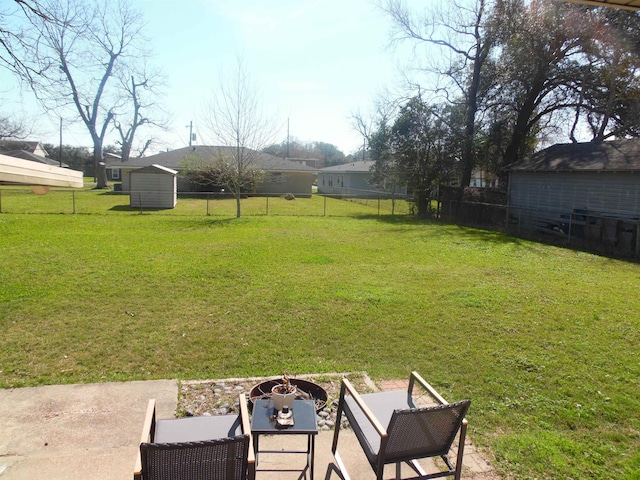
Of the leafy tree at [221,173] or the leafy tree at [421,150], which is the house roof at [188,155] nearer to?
the leafy tree at [221,173]

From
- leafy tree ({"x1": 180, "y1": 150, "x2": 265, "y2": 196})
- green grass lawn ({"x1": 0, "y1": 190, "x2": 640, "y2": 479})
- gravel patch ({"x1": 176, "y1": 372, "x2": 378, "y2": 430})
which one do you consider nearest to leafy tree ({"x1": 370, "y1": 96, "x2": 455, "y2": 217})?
leafy tree ({"x1": 180, "y1": 150, "x2": 265, "y2": 196})

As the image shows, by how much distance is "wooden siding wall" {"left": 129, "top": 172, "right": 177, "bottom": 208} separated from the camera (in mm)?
22578

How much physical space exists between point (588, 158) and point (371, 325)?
49.0 feet

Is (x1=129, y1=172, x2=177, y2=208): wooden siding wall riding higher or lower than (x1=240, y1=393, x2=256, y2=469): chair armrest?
higher

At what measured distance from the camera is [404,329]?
20.6 feet

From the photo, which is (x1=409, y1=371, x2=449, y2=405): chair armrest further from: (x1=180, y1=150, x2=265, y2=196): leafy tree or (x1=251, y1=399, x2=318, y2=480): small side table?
(x1=180, y1=150, x2=265, y2=196): leafy tree

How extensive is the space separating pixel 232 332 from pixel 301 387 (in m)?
2.39

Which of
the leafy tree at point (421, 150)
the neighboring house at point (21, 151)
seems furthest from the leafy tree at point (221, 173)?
the leafy tree at point (421, 150)

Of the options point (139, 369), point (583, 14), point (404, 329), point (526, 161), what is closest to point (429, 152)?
point (526, 161)

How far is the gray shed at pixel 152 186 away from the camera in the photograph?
22542mm

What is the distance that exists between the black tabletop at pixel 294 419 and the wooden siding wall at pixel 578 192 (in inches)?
611

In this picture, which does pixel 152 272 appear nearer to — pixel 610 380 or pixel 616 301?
pixel 610 380

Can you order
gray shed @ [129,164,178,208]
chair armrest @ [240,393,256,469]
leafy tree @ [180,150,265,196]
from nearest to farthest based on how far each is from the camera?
chair armrest @ [240,393,256,469], leafy tree @ [180,150,265,196], gray shed @ [129,164,178,208]

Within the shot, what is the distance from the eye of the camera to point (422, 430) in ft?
8.76
